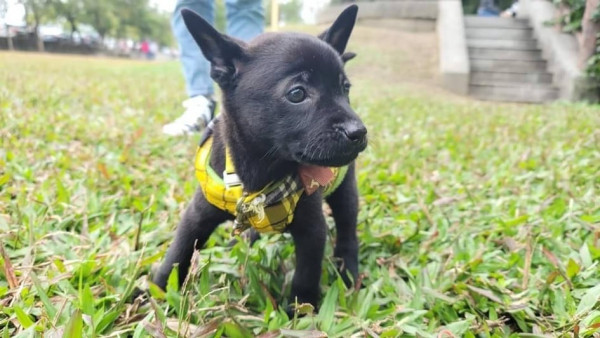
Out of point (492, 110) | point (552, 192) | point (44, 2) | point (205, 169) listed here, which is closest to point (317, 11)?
point (492, 110)

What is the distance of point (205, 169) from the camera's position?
209 cm

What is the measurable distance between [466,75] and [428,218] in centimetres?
943

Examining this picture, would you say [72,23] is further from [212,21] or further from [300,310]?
[300,310]

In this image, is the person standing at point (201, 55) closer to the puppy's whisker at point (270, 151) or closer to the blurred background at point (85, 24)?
the puppy's whisker at point (270, 151)

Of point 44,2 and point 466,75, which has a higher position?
point 466,75

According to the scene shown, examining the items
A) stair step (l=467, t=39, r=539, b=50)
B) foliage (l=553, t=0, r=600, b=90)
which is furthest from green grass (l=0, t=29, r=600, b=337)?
stair step (l=467, t=39, r=539, b=50)

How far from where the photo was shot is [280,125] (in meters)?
1.93

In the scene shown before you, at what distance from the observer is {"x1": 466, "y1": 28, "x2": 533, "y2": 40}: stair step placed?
43.9 ft

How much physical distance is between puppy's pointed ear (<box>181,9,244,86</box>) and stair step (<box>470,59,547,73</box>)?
449 inches

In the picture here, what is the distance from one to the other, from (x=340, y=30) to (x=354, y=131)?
714 mm

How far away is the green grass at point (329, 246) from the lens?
192 centimetres

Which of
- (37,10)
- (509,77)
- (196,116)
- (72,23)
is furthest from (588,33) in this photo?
(72,23)

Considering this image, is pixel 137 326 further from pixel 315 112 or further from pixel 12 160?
pixel 12 160

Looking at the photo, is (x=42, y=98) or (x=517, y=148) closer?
(x=517, y=148)
